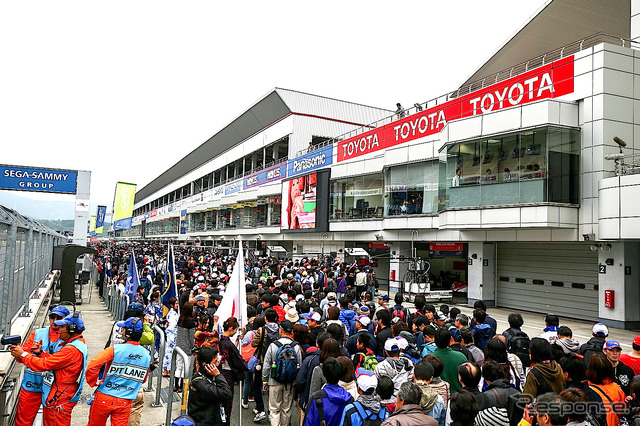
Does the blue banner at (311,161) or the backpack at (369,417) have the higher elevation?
the blue banner at (311,161)

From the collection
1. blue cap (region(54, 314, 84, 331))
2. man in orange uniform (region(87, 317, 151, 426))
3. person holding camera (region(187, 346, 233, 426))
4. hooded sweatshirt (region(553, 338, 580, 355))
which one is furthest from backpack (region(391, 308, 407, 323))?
blue cap (region(54, 314, 84, 331))

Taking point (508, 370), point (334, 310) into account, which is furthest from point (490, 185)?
point (508, 370)

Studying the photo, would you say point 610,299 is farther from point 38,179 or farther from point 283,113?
point 283,113

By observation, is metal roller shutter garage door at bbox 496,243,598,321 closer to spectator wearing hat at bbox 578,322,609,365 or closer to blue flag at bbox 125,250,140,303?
spectator wearing hat at bbox 578,322,609,365

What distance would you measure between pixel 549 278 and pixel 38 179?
2305 cm

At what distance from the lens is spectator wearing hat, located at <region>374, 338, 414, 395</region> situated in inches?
197

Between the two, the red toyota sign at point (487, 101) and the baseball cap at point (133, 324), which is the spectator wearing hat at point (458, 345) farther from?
the red toyota sign at point (487, 101)

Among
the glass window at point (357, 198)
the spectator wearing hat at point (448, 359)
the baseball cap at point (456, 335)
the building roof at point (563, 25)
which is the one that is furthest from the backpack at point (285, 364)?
the building roof at point (563, 25)

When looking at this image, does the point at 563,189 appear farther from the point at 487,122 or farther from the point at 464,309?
the point at 464,309

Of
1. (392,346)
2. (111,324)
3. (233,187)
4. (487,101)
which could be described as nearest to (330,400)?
(392,346)

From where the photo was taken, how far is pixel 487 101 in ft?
64.3

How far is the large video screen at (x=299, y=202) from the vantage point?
32656 millimetres

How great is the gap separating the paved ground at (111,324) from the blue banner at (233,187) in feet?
98.4

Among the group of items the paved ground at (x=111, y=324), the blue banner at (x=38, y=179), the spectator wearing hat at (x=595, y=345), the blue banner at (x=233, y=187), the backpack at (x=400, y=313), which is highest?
the blue banner at (x=233, y=187)
